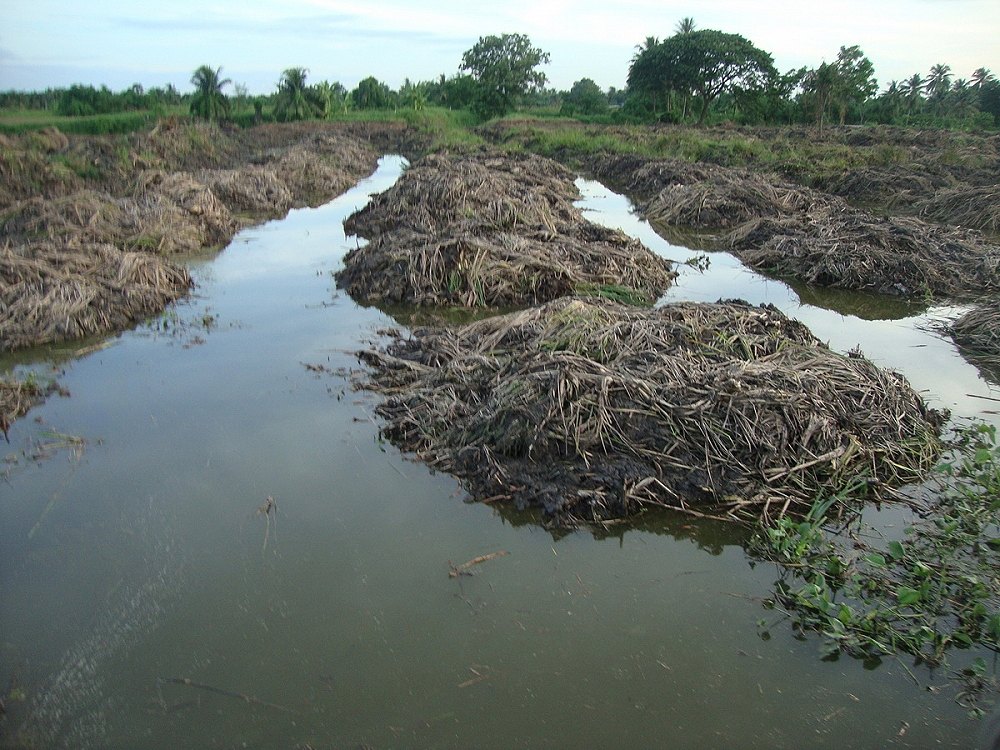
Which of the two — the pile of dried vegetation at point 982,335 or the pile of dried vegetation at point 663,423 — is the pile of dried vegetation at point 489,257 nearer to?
the pile of dried vegetation at point 663,423

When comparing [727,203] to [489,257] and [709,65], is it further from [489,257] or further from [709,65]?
[709,65]

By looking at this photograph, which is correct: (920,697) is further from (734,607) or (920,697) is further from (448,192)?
(448,192)

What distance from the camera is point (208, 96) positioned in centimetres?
3503

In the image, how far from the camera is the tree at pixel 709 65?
1556 inches

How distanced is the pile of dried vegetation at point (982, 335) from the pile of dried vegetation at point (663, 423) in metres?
1.91

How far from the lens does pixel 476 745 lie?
276 cm

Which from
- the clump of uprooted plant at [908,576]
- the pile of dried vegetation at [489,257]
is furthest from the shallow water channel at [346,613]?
the pile of dried vegetation at [489,257]

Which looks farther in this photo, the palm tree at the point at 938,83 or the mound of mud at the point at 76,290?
the palm tree at the point at 938,83

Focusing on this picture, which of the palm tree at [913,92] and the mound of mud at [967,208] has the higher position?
the palm tree at [913,92]

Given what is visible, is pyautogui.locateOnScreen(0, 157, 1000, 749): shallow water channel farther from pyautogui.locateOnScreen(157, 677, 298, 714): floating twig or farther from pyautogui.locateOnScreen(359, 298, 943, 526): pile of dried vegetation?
pyautogui.locateOnScreen(359, 298, 943, 526): pile of dried vegetation

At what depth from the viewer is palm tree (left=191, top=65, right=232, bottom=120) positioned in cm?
3447

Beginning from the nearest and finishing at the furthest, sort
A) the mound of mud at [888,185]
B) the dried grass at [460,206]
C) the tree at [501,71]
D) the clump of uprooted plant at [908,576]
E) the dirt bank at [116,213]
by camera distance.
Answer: the clump of uprooted plant at [908,576]
the dirt bank at [116,213]
the dried grass at [460,206]
the mound of mud at [888,185]
the tree at [501,71]

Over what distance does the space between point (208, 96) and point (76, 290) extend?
107 ft

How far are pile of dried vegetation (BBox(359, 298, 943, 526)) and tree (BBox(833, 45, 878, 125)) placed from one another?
3792cm
